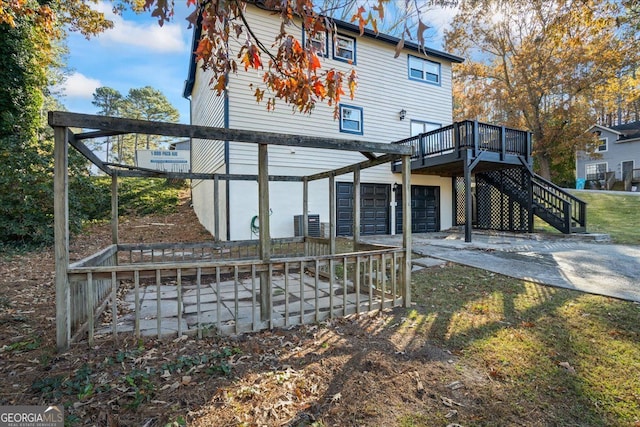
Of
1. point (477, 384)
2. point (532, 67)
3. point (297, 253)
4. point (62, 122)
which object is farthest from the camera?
point (532, 67)

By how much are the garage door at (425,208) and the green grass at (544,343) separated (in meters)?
8.11

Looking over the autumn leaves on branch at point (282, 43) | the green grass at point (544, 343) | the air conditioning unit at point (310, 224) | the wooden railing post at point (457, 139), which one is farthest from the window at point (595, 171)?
the autumn leaves on branch at point (282, 43)

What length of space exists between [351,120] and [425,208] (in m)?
4.88

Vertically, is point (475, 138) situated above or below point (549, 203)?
above

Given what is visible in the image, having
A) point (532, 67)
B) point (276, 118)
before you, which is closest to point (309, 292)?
point (276, 118)

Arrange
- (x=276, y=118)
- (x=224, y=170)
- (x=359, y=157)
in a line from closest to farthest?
(x=224, y=170), (x=276, y=118), (x=359, y=157)

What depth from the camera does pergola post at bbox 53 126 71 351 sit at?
114 inches

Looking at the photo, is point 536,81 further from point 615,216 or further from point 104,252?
point 104,252

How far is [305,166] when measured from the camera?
1093 centimetres

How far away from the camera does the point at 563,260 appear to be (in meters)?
6.88

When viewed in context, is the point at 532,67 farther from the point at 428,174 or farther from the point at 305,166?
the point at 305,166

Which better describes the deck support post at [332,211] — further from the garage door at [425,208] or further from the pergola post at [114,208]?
the garage door at [425,208]

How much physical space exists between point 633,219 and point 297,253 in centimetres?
1501

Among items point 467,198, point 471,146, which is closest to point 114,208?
point 467,198
